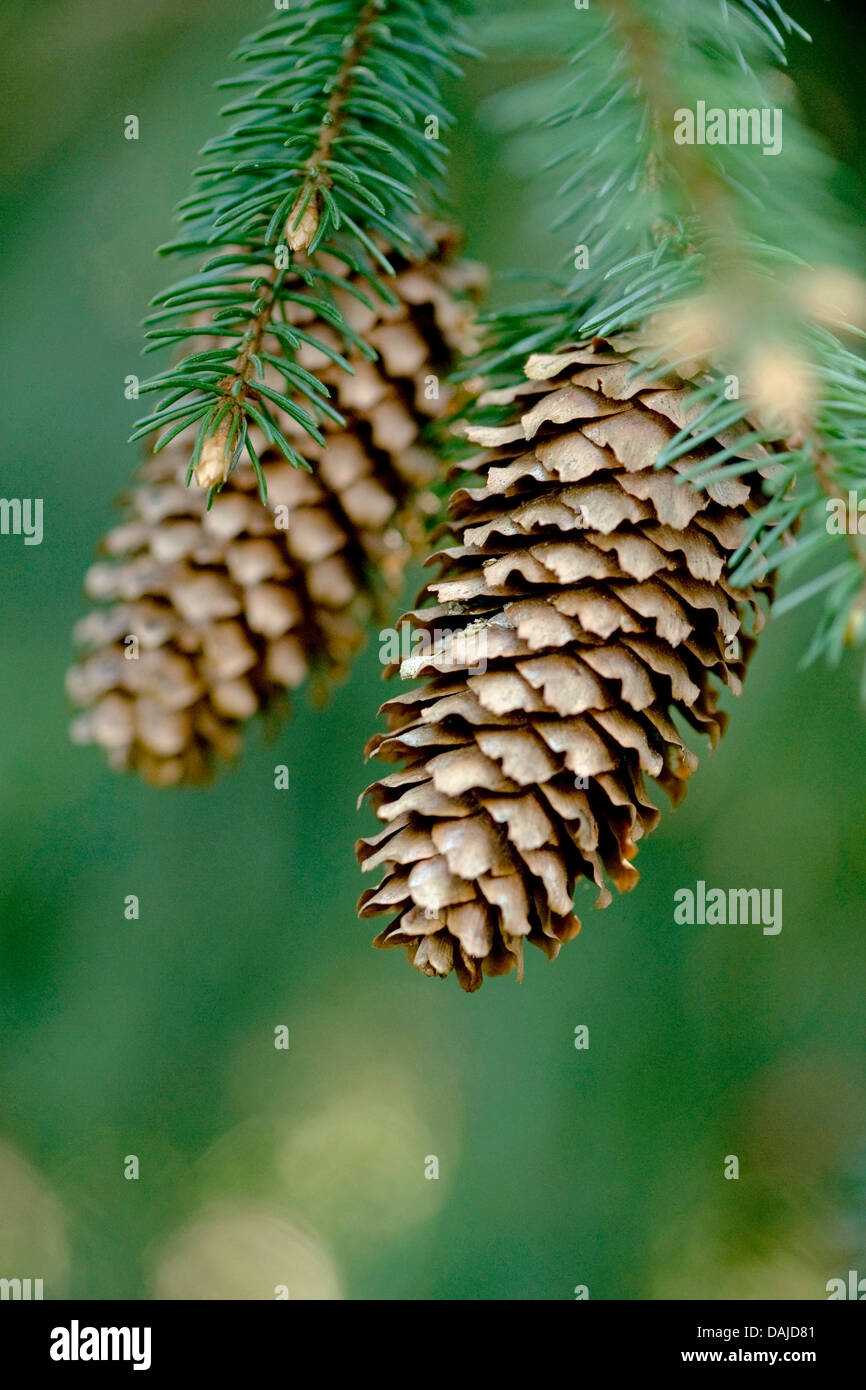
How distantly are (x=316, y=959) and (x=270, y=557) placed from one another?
0.56m

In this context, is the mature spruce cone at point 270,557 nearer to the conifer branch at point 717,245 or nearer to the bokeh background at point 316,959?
the conifer branch at point 717,245

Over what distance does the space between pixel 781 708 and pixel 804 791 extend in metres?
0.08

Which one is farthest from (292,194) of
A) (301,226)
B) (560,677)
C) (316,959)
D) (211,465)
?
(316,959)

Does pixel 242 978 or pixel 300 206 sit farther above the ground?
pixel 300 206

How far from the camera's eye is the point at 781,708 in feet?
2.96

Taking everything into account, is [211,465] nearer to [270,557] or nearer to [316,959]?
[270,557]

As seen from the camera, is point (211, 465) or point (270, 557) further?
point (270, 557)

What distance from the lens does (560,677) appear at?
0.42 meters

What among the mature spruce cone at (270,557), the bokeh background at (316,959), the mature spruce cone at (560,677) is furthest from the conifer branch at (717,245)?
the bokeh background at (316,959)

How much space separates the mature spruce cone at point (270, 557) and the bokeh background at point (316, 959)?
1.09 feet

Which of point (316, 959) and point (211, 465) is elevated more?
point (211, 465)
